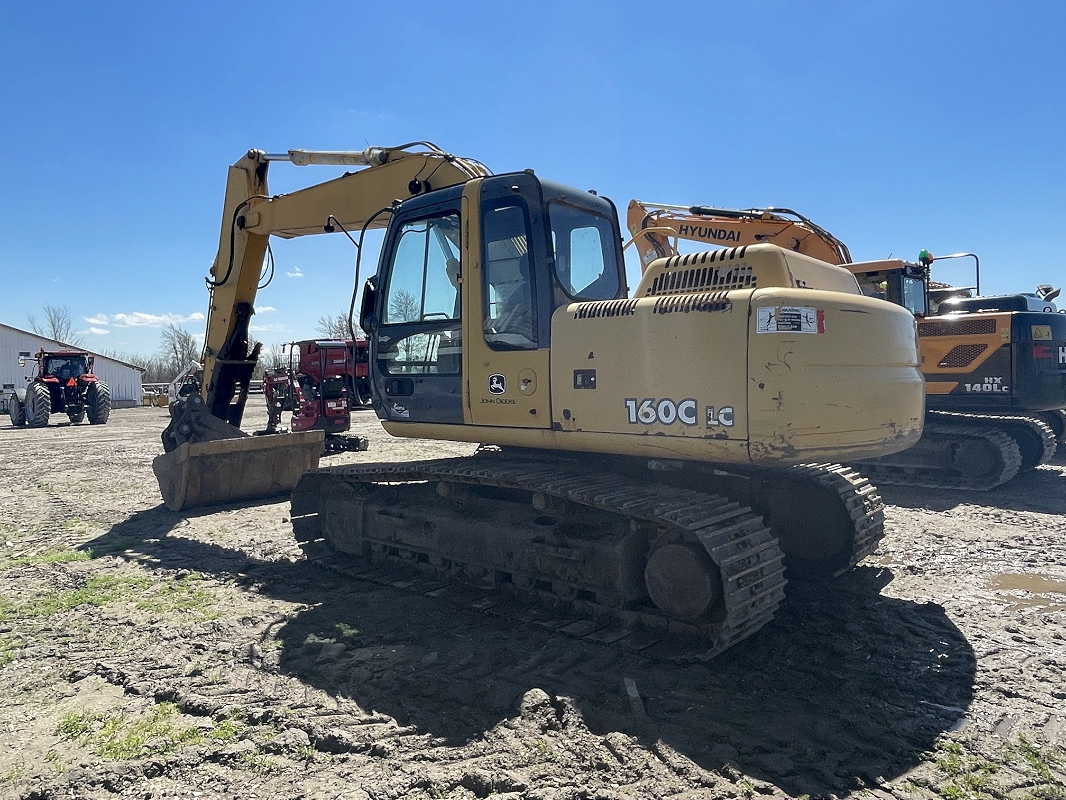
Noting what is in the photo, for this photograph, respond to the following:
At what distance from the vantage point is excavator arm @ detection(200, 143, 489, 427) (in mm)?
6285

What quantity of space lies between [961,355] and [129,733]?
419 inches

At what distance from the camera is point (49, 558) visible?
6.43m

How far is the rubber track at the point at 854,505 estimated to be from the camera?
5.07 meters

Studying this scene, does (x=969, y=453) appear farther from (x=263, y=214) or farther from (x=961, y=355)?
(x=263, y=214)

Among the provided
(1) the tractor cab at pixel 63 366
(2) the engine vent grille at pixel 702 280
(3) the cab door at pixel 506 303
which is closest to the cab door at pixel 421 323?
(3) the cab door at pixel 506 303

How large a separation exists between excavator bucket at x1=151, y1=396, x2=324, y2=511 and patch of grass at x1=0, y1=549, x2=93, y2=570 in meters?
1.72

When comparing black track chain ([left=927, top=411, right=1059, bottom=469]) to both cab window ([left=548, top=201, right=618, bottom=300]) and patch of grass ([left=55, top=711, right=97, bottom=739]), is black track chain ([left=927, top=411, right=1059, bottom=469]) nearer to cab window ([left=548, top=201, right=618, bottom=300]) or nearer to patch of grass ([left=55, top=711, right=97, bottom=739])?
cab window ([left=548, top=201, right=618, bottom=300])

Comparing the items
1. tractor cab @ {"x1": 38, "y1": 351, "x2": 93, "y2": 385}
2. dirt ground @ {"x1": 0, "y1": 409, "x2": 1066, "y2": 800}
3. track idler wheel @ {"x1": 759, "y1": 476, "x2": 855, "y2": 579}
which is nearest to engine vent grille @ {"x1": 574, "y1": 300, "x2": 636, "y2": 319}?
track idler wheel @ {"x1": 759, "y1": 476, "x2": 855, "y2": 579}

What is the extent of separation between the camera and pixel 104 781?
9.84ft

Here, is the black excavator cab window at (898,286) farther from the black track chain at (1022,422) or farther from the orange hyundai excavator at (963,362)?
the black track chain at (1022,422)

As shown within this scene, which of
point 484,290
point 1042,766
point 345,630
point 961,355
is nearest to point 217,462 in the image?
point 345,630

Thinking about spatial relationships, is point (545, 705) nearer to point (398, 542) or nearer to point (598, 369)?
point (598, 369)

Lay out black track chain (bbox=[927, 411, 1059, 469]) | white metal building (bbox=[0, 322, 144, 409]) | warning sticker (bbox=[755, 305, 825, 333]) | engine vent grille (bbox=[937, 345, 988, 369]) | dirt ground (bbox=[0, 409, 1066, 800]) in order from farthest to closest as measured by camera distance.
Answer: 1. white metal building (bbox=[0, 322, 144, 409])
2. engine vent grille (bbox=[937, 345, 988, 369])
3. black track chain (bbox=[927, 411, 1059, 469])
4. warning sticker (bbox=[755, 305, 825, 333])
5. dirt ground (bbox=[0, 409, 1066, 800])

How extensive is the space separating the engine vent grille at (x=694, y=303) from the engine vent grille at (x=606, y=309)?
0.63ft
